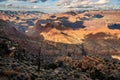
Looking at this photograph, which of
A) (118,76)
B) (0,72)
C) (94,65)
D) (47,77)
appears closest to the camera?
(0,72)

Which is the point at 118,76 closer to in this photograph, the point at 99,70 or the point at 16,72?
the point at 99,70

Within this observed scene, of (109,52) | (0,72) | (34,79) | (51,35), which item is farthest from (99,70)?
(51,35)

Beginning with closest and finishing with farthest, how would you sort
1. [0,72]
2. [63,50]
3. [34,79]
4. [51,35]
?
[0,72] < [34,79] < [63,50] < [51,35]

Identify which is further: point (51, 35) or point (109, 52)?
point (51, 35)

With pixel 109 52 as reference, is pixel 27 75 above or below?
above

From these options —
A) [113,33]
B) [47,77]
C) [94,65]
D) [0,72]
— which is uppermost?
[0,72]

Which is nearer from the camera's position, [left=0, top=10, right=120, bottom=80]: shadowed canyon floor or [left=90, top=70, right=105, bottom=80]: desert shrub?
[left=0, top=10, right=120, bottom=80]: shadowed canyon floor

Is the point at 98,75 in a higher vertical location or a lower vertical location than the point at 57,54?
higher

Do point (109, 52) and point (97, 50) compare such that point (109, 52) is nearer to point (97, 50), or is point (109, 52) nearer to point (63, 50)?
point (97, 50)

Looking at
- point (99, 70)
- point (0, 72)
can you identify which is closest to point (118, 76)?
point (99, 70)

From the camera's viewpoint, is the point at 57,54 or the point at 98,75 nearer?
the point at 98,75

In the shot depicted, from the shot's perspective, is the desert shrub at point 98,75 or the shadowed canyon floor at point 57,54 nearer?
the shadowed canyon floor at point 57,54
